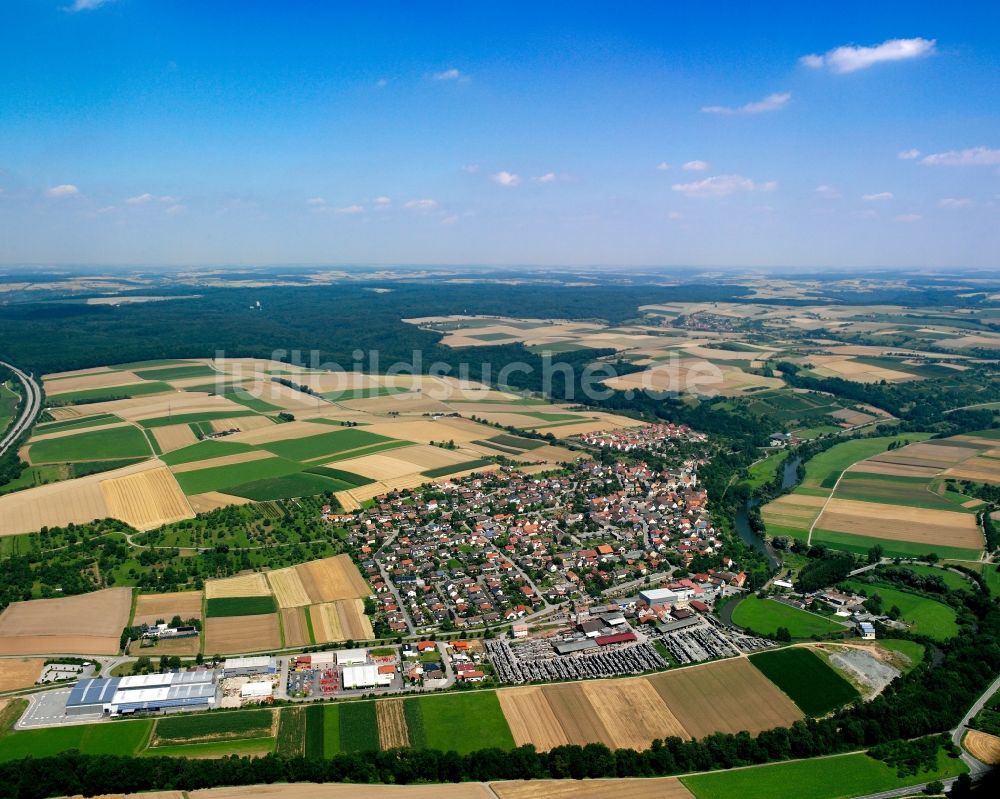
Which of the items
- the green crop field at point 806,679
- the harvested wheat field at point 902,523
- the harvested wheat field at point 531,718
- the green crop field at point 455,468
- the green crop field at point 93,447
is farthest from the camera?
the green crop field at point 93,447

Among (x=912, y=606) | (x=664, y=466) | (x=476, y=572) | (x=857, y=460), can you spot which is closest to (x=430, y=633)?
(x=476, y=572)

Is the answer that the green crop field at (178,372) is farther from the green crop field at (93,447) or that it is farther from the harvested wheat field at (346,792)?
the harvested wheat field at (346,792)

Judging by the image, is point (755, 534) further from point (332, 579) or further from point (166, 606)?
point (166, 606)

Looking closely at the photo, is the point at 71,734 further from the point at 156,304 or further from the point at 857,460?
the point at 156,304

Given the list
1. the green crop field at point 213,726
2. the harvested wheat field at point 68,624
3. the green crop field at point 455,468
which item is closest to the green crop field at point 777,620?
the green crop field at point 213,726

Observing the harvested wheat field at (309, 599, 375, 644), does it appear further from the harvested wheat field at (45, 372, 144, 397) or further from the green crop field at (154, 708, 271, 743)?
the harvested wheat field at (45, 372, 144, 397)

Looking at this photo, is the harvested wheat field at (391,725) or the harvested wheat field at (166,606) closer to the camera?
the harvested wheat field at (391,725)

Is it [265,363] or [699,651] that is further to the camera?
[265,363]
